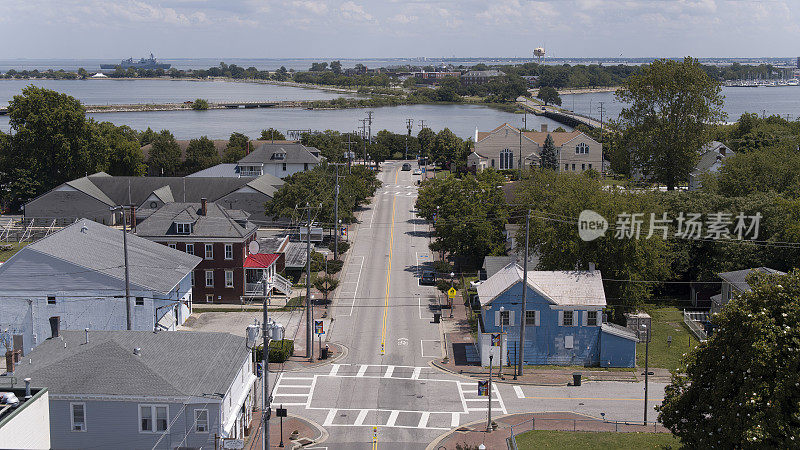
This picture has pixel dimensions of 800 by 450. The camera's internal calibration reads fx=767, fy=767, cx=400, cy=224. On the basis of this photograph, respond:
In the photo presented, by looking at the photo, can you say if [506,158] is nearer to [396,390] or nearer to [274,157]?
[274,157]

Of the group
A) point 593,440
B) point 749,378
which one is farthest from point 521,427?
point 749,378

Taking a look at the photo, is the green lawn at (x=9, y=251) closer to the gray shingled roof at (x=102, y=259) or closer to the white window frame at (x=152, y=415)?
the gray shingled roof at (x=102, y=259)

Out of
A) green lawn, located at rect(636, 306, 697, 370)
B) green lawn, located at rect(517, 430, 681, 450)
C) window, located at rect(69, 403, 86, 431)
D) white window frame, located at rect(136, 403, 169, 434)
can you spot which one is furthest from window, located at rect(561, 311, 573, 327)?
window, located at rect(69, 403, 86, 431)

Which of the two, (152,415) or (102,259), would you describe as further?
(102,259)

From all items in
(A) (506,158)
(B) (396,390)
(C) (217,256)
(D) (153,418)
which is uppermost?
(A) (506,158)

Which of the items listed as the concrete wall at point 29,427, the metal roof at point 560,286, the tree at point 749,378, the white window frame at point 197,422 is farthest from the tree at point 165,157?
the tree at point 749,378

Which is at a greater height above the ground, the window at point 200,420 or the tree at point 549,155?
the tree at point 549,155

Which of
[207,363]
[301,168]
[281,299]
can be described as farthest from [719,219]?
[301,168]
